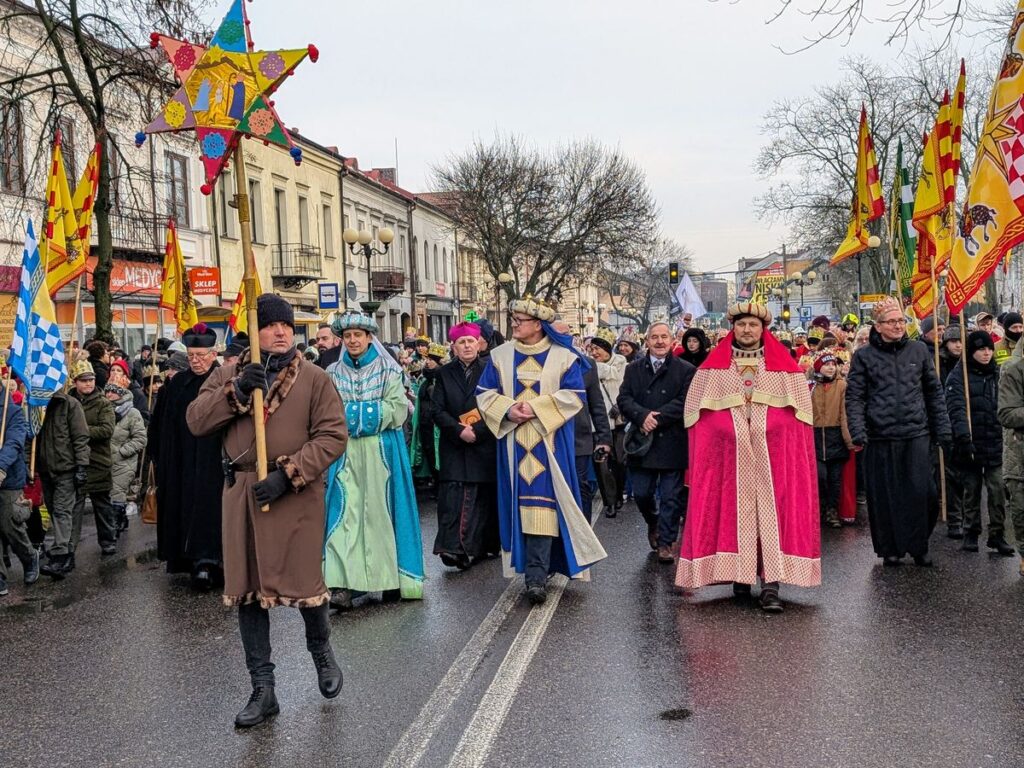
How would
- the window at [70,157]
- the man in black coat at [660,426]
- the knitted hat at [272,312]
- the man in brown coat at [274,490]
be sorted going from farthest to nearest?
the window at [70,157] → the man in black coat at [660,426] → the knitted hat at [272,312] → the man in brown coat at [274,490]

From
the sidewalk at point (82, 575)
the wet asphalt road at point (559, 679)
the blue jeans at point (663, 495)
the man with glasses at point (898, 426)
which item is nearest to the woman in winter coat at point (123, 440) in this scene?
the sidewalk at point (82, 575)

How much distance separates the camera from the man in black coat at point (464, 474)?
29.1ft

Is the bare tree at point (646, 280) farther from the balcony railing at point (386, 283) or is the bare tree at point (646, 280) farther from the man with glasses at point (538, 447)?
the man with glasses at point (538, 447)

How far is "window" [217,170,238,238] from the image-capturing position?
3444 cm

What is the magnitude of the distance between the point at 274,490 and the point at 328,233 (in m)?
41.0

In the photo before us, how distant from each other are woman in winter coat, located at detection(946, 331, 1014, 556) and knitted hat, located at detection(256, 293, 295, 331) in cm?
624

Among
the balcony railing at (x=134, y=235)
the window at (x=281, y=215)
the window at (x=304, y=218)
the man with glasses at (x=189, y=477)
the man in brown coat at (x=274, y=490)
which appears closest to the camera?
the man in brown coat at (x=274, y=490)

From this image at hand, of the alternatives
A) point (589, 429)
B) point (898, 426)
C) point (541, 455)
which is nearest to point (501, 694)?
point (541, 455)

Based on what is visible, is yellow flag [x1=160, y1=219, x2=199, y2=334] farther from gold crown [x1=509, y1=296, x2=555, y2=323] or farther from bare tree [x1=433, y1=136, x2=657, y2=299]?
bare tree [x1=433, y1=136, x2=657, y2=299]

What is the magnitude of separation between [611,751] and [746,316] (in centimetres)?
370

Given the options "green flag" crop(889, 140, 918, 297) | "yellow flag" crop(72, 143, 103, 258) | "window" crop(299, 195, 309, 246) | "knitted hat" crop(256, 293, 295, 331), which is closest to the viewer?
"knitted hat" crop(256, 293, 295, 331)

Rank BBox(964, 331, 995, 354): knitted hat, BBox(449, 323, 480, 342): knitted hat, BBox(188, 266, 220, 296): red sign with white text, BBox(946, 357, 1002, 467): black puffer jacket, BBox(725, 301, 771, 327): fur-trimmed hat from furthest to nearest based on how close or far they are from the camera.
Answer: BBox(188, 266, 220, 296): red sign with white text → BBox(964, 331, 995, 354): knitted hat → BBox(946, 357, 1002, 467): black puffer jacket → BBox(449, 323, 480, 342): knitted hat → BBox(725, 301, 771, 327): fur-trimmed hat

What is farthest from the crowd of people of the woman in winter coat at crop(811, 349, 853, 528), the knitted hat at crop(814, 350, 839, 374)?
the knitted hat at crop(814, 350, 839, 374)

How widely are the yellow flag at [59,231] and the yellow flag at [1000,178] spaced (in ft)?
26.9
